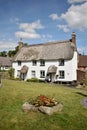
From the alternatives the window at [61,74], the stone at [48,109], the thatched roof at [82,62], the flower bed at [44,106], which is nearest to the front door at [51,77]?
the window at [61,74]

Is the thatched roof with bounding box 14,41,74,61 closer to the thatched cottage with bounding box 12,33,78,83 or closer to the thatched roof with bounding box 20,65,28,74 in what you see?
the thatched cottage with bounding box 12,33,78,83

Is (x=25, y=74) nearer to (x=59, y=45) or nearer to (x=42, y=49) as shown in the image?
(x=42, y=49)

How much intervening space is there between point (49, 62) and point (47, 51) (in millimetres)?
3917

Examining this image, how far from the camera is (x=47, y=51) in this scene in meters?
53.4

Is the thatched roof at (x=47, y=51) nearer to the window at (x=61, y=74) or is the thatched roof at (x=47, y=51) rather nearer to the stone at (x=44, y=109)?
the window at (x=61, y=74)

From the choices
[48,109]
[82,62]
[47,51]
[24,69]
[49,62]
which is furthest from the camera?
[82,62]

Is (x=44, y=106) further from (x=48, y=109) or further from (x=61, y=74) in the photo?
(x=61, y=74)

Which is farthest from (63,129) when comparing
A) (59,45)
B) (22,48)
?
(22,48)

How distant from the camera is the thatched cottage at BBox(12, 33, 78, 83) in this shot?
4834cm

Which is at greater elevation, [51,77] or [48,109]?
[51,77]

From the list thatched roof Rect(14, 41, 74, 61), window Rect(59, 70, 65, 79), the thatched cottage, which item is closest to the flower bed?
the thatched cottage

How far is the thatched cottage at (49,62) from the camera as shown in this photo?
159 feet

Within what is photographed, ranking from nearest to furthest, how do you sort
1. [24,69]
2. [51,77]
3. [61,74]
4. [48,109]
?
[48,109], [61,74], [51,77], [24,69]

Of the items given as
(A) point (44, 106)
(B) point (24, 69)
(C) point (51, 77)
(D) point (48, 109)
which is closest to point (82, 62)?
(C) point (51, 77)
